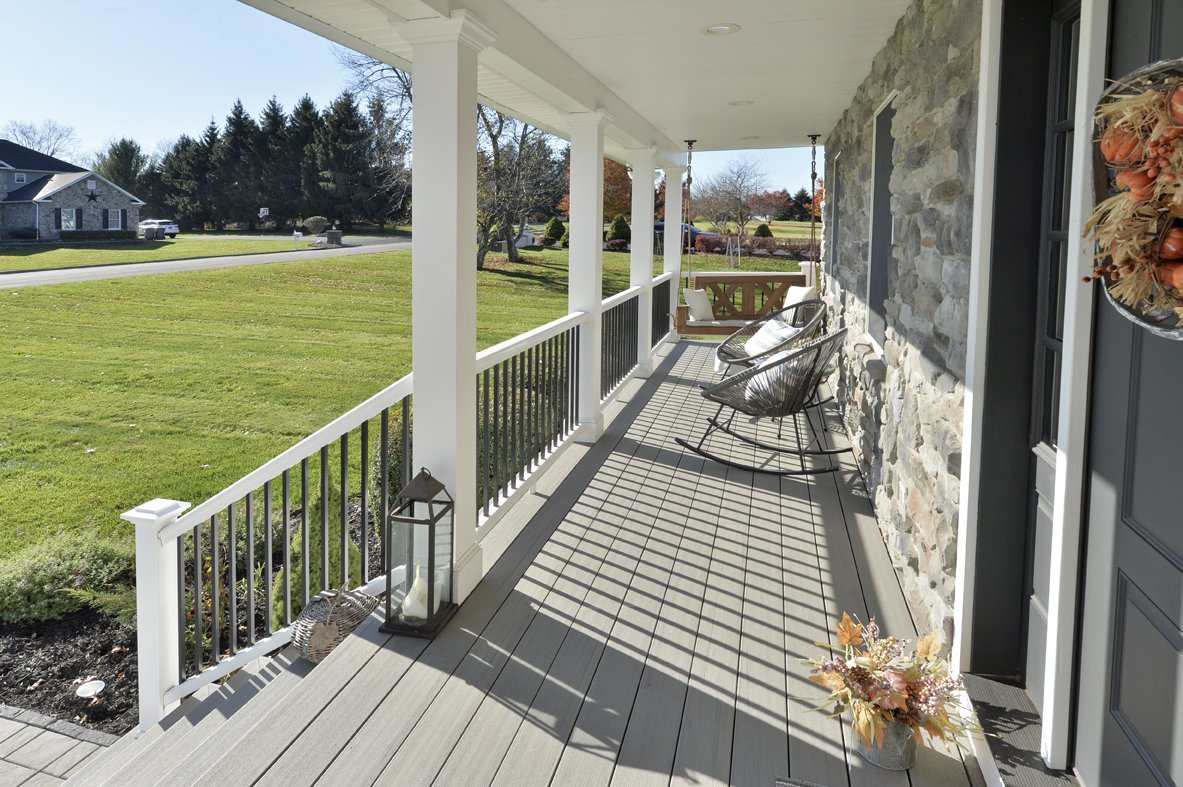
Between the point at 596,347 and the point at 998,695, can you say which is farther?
the point at 596,347

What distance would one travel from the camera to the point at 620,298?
22.8 feet

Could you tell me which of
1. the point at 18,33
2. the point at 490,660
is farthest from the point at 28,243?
the point at 490,660

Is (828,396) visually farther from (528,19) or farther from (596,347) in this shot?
(528,19)

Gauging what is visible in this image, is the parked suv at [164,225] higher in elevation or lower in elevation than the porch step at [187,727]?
higher

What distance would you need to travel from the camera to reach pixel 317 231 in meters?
29.0

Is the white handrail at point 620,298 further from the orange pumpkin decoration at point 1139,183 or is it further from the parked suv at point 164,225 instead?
the parked suv at point 164,225

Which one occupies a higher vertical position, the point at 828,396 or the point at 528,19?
the point at 528,19

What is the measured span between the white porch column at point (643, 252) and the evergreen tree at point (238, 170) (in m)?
25.9

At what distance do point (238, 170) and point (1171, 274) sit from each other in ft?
110

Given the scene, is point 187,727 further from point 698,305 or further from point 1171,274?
point 698,305

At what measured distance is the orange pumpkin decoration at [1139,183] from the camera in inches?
43.0

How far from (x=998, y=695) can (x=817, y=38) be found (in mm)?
3246

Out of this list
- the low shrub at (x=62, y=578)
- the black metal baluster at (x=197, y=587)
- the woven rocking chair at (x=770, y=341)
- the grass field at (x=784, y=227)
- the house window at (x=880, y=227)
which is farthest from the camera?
the grass field at (x=784, y=227)

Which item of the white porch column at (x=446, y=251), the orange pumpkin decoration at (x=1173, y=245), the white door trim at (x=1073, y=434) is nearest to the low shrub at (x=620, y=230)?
the white porch column at (x=446, y=251)
